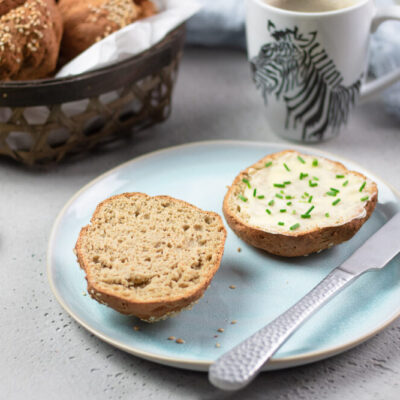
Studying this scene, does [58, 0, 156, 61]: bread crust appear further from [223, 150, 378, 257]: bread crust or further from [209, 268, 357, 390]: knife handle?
[209, 268, 357, 390]: knife handle

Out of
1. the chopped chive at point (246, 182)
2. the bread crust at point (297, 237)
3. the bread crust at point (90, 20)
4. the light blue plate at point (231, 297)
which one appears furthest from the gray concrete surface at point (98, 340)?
the chopped chive at point (246, 182)

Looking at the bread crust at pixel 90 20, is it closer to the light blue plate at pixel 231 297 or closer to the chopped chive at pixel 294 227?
the light blue plate at pixel 231 297

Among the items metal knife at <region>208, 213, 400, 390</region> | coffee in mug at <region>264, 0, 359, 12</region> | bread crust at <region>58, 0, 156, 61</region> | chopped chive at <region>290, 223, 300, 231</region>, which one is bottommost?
metal knife at <region>208, 213, 400, 390</region>

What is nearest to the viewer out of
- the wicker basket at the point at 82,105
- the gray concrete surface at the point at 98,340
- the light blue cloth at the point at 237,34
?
the gray concrete surface at the point at 98,340

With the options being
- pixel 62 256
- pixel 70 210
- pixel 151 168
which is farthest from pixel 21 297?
pixel 151 168

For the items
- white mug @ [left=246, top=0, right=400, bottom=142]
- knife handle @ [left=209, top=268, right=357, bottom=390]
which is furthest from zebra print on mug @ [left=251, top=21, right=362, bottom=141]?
knife handle @ [left=209, top=268, right=357, bottom=390]

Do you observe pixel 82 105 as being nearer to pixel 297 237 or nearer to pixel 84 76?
pixel 84 76
